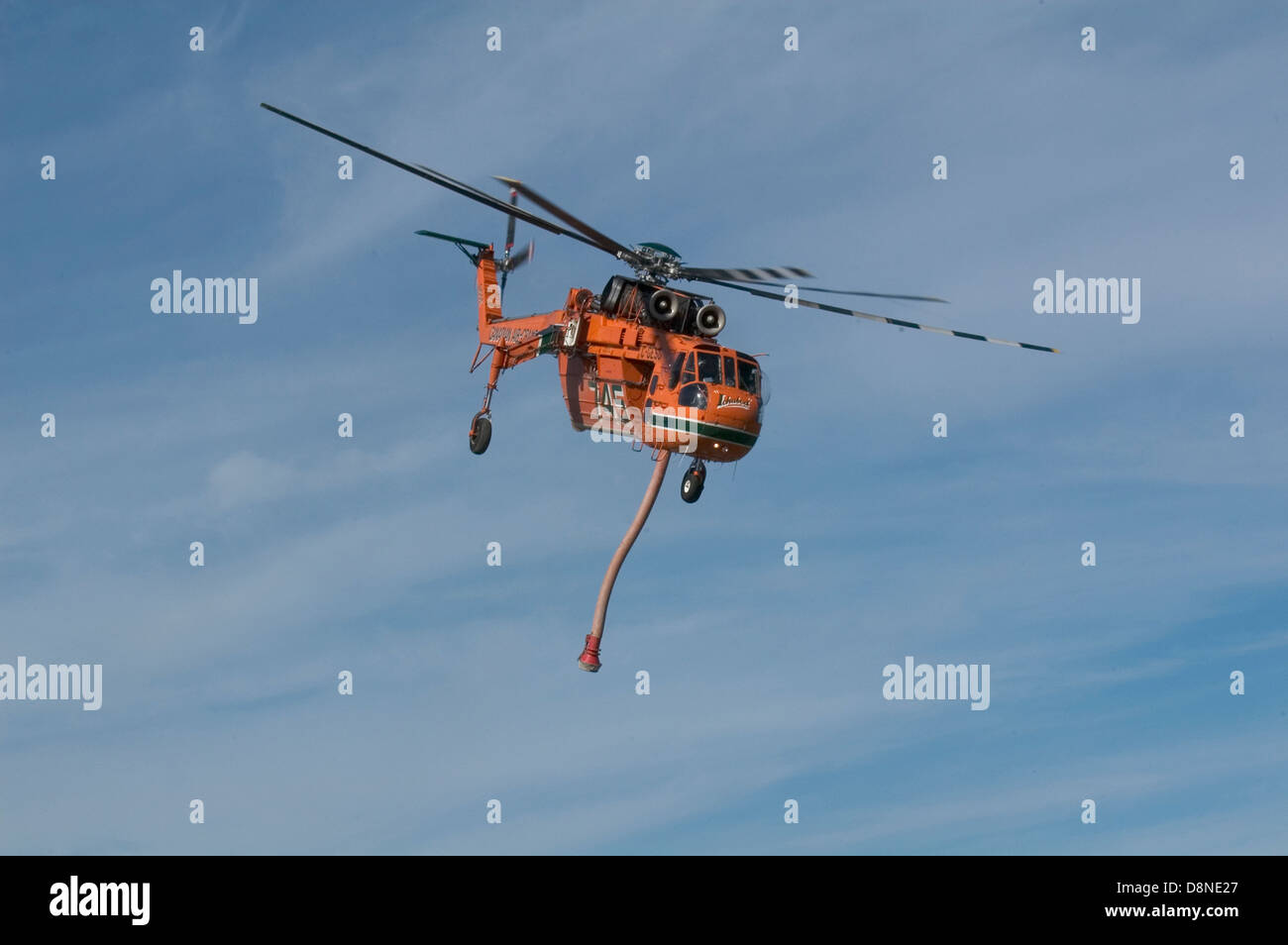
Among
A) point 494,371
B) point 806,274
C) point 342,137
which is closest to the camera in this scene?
point 342,137

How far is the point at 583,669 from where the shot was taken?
55.9 m

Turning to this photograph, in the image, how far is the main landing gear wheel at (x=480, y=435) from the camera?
59.8m

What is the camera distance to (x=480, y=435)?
2355 inches

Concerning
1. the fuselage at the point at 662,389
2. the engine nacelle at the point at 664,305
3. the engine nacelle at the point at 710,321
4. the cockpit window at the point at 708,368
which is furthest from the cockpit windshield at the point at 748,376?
the engine nacelle at the point at 664,305

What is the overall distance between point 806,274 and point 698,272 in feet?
16.1

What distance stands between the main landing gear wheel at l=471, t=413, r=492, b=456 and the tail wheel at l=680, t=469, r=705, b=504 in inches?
310

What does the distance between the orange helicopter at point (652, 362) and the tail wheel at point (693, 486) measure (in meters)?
0.03

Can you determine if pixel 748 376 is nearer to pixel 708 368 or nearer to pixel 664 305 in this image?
pixel 708 368

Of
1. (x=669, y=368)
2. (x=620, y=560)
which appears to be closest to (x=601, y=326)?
(x=669, y=368)

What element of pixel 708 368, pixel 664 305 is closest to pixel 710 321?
pixel 664 305

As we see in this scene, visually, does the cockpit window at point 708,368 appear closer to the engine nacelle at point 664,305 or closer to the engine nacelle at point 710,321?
the engine nacelle at point 710,321

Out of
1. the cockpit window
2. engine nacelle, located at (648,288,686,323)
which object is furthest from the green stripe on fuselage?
engine nacelle, located at (648,288,686,323)

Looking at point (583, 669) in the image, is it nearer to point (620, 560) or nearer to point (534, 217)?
point (620, 560)

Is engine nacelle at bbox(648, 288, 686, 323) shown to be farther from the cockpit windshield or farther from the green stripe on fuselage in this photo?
the green stripe on fuselage
